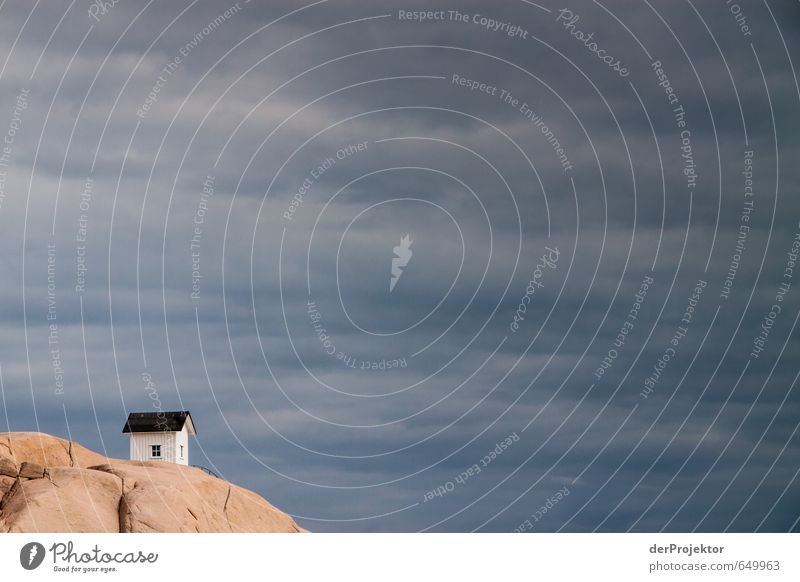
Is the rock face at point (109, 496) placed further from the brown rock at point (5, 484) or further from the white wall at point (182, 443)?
the white wall at point (182, 443)

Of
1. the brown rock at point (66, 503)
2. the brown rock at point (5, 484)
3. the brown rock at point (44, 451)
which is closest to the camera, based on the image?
the brown rock at point (66, 503)

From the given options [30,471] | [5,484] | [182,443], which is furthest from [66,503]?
[182,443]

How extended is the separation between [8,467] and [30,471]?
1425 millimetres

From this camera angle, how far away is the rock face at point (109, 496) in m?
58.6

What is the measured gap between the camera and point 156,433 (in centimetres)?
8575

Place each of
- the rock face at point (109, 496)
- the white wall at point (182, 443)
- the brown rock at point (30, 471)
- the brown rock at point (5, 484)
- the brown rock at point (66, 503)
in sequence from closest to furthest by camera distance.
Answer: the brown rock at point (66, 503) < the rock face at point (109, 496) < the brown rock at point (5, 484) < the brown rock at point (30, 471) < the white wall at point (182, 443)

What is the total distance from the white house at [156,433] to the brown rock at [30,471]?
2217cm
